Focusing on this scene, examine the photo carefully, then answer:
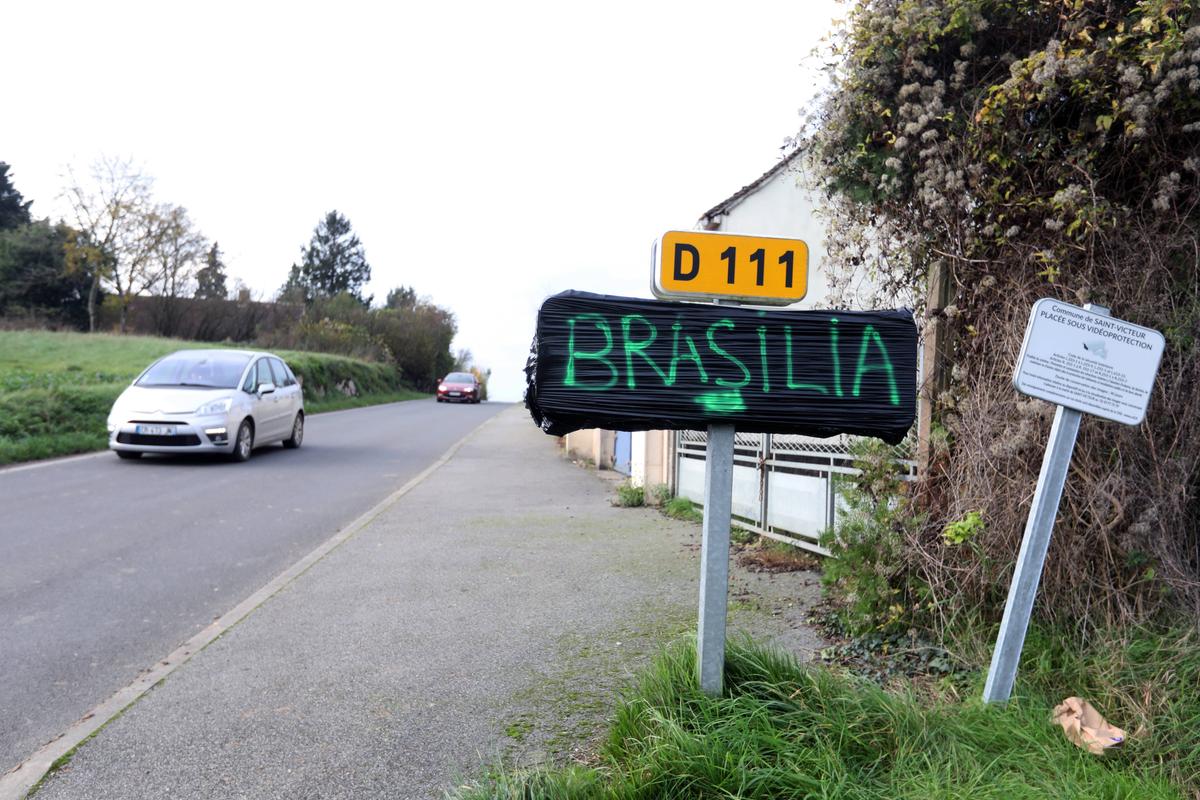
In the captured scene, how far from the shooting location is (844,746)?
3.16 meters

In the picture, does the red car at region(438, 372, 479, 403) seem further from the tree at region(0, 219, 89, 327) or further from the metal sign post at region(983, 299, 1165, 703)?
the metal sign post at region(983, 299, 1165, 703)

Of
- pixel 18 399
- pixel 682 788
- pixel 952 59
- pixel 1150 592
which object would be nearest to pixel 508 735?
pixel 682 788

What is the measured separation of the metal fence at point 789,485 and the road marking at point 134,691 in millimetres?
3339

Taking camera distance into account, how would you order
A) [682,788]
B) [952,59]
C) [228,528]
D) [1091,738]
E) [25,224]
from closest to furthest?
[682,788], [1091,738], [952,59], [228,528], [25,224]

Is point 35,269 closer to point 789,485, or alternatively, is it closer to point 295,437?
point 295,437

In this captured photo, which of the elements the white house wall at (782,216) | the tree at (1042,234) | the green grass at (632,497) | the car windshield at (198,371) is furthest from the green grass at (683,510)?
the car windshield at (198,371)

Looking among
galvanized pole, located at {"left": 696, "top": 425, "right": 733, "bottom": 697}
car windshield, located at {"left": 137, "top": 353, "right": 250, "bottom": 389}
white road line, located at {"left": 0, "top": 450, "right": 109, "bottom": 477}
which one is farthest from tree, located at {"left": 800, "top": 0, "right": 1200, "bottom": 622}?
car windshield, located at {"left": 137, "top": 353, "right": 250, "bottom": 389}

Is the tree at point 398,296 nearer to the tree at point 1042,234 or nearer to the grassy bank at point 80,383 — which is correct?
the grassy bank at point 80,383

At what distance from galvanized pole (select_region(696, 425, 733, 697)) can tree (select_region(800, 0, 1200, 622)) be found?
4.99ft

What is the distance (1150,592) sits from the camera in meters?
3.95

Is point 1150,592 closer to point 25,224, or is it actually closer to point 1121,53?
point 1121,53

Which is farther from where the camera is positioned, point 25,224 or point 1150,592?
point 25,224

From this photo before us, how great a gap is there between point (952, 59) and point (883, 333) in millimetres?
2027

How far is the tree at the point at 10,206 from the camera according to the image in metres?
56.0
